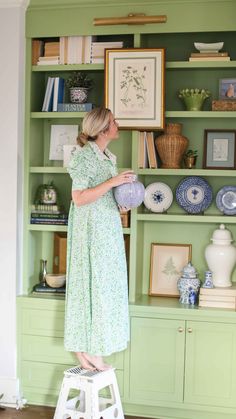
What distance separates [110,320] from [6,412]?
94cm

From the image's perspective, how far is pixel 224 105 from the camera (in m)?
3.69

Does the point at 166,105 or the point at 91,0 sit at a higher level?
the point at 91,0

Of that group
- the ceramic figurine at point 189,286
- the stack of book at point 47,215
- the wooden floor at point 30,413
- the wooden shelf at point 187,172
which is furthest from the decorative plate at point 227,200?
the wooden floor at point 30,413

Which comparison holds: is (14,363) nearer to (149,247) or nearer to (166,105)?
(149,247)

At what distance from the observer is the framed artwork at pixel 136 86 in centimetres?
369

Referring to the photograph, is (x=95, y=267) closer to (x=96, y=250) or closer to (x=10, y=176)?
(x=96, y=250)

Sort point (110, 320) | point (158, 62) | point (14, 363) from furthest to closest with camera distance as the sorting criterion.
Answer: point (14, 363) → point (158, 62) → point (110, 320)

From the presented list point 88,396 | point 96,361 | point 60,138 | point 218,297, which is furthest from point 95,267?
point 60,138

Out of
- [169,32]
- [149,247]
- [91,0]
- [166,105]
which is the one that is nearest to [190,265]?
[149,247]

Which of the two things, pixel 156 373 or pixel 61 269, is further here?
pixel 61 269

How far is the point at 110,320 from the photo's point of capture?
3.43 m

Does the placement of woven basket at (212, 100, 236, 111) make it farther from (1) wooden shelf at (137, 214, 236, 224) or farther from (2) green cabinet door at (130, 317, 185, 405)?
(2) green cabinet door at (130, 317, 185, 405)

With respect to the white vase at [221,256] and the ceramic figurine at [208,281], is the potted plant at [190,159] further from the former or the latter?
the ceramic figurine at [208,281]

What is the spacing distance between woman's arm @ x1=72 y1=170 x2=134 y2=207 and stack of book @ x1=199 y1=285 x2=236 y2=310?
857 mm
